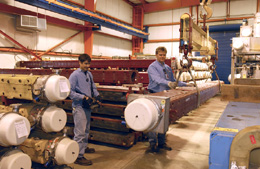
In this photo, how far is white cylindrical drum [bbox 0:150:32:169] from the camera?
7.70ft

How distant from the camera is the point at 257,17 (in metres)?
4.75

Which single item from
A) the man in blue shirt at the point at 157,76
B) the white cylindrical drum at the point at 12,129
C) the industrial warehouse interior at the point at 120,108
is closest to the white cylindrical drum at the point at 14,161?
the industrial warehouse interior at the point at 120,108

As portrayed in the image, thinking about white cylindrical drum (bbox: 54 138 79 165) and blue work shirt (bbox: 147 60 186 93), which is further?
blue work shirt (bbox: 147 60 186 93)

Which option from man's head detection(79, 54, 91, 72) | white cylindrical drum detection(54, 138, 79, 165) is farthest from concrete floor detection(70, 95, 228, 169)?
man's head detection(79, 54, 91, 72)

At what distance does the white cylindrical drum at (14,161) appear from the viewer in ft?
7.70

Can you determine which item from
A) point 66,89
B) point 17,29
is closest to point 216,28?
point 17,29

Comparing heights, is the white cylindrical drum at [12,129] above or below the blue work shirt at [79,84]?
below

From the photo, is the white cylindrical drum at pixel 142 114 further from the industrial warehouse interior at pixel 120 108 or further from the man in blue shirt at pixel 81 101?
the man in blue shirt at pixel 81 101

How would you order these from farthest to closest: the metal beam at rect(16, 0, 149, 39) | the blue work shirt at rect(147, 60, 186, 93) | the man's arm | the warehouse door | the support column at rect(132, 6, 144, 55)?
the support column at rect(132, 6, 144, 55) → the warehouse door → the metal beam at rect(16, 0, 149, 39) → the blue work shirt at rect(147, 60, 186, 93) → the man's arm

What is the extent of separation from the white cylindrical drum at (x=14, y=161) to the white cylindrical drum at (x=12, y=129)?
0.14m

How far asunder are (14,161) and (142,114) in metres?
1.43

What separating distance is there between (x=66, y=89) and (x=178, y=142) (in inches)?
114

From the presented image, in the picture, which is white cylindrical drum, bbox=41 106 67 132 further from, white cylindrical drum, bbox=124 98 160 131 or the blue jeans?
white cylindrical drum, bbox=124 98 160 131

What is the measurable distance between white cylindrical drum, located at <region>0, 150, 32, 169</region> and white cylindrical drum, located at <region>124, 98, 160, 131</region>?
1.22m
